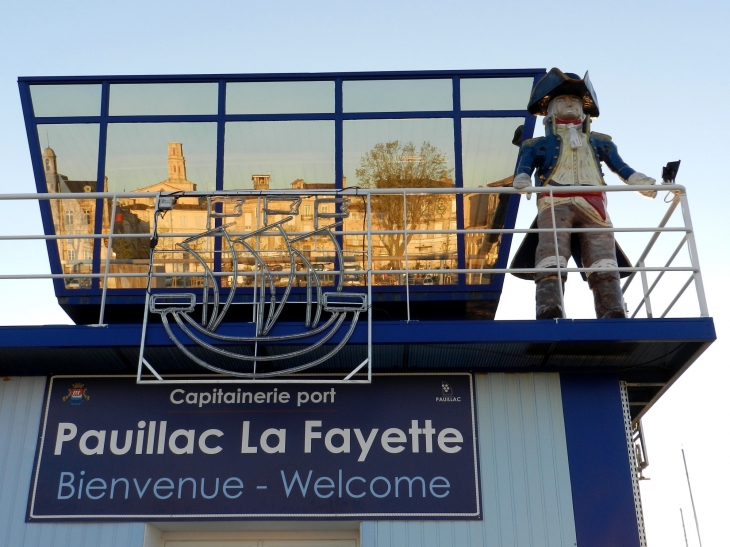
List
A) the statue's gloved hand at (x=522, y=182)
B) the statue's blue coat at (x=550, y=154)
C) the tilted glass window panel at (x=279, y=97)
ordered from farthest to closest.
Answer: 1. the tilted glass window panel at (x=279, y=97)
2. the statue's blue coat at (x=550, y=154)
3. the statue's gloved hand at (x=522, y=182)

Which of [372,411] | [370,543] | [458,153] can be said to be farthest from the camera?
[458,153]

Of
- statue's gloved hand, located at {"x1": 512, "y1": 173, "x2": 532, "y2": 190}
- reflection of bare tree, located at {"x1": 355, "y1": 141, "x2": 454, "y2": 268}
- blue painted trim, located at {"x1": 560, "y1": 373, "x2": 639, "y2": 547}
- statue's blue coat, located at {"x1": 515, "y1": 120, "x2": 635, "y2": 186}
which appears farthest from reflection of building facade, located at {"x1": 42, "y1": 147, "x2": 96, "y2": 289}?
blue painted trim, located at {"x1": 560, "y1": 373, "x2": 639, "y2": 547}

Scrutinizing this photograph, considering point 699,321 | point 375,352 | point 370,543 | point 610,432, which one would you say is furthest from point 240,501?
point 699,321

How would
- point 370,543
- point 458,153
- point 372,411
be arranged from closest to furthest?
1. point 370,543
2. point 372,411
3. point 458,153

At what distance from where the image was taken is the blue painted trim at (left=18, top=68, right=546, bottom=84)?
11.8 meters

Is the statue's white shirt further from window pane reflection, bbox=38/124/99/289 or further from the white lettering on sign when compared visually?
window pane reflection, bbox=38/124/99/289

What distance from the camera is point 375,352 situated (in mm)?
9062

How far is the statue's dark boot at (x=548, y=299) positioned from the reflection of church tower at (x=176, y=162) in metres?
4.87

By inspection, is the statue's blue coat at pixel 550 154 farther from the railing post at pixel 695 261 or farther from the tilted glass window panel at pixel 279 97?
the tilted glass window panel at pixel 279 97

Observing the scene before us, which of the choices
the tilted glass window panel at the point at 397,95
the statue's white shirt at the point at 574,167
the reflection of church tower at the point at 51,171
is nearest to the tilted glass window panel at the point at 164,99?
the reflection of church tower at the point at 51,171

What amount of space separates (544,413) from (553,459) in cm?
45

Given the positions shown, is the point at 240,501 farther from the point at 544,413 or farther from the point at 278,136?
the point at 278,136

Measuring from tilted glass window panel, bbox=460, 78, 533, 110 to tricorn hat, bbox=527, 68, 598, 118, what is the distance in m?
0.66

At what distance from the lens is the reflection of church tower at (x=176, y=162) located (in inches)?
469
